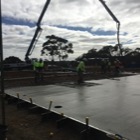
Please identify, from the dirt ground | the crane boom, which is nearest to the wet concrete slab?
the dirt ground

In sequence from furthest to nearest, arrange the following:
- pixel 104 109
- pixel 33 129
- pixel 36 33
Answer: pixel 36 33
pixel 104 109
pixel 33 129

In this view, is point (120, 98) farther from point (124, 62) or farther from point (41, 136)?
point (124, 62)

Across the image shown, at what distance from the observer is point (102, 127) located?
6.82 metres

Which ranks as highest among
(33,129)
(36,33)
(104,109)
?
(36,33)

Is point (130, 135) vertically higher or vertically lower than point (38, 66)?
lower

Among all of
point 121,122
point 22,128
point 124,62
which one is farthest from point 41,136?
point 124,62

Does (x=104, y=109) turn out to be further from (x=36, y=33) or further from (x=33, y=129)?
(x=36, y=33)

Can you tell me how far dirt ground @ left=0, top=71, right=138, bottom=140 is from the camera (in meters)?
7.12

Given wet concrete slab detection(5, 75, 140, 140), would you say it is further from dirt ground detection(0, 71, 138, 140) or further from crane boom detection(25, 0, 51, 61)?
crane boom detection(25, 0, 51, 61)

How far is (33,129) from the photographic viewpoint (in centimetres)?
785

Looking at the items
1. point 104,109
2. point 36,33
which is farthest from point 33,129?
point 36,33

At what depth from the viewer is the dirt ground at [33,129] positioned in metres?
7.12

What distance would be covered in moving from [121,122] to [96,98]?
3.84 m

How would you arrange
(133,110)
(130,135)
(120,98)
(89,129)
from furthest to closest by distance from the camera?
1. (120,98)
2. (133,110)
3. (89,129)
4. (130,135)
